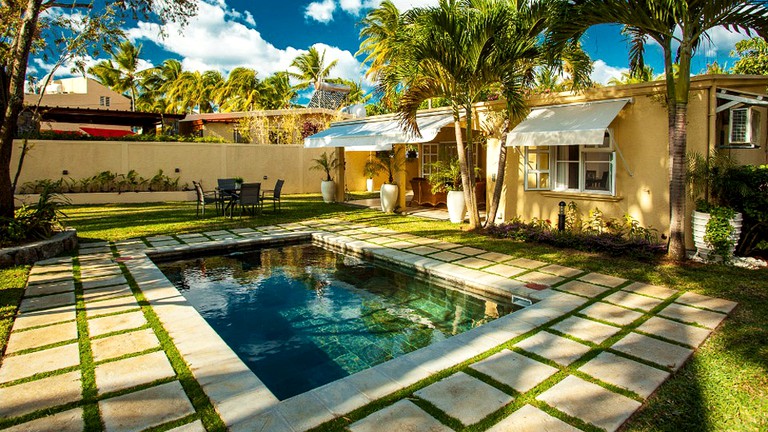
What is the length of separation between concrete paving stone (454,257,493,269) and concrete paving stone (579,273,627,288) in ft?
Result: 5.41

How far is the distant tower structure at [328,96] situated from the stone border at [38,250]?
32361 mm

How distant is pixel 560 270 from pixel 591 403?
14.8 ft

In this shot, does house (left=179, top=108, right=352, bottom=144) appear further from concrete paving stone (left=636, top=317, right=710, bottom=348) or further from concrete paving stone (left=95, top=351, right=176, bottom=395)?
concrete paving stone (left=95, top=351, right=176, bottom=395)

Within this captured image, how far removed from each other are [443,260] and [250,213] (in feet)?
29.2

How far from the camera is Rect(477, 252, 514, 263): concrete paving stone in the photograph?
28.3ft

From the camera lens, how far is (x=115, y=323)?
5297mm

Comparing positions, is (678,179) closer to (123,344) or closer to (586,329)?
(586,329)

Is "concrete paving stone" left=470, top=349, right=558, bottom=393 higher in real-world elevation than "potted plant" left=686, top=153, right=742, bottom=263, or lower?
lower

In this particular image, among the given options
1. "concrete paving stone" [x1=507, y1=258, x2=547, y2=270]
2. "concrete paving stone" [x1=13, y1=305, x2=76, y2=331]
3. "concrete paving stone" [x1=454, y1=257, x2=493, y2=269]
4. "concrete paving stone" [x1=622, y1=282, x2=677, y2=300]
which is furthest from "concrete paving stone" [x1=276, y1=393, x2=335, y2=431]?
"concrete paving stone" [x1=507, y1=258, x2=547, y2=270]

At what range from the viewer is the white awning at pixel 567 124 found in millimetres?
9172

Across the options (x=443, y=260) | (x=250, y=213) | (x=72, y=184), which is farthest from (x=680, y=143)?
(x=72, y=184)

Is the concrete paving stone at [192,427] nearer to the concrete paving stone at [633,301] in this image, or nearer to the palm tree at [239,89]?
the concrete paving stone at [633,301]

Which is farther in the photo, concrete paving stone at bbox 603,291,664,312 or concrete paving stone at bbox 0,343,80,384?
concrete paving stone at bbox 603,291,664,312

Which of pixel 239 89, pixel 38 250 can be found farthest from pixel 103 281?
pixel 239 89
